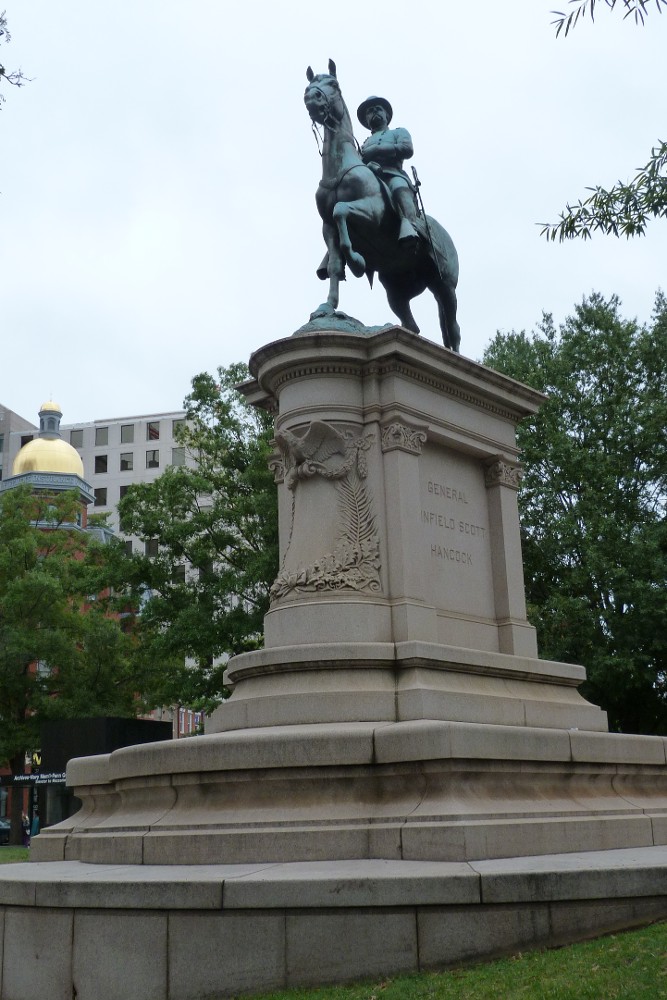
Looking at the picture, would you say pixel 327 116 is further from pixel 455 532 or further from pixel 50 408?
pixel 50 408

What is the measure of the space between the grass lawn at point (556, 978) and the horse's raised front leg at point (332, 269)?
9561 millimetres

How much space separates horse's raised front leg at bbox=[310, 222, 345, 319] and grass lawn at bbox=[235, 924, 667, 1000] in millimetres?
9561

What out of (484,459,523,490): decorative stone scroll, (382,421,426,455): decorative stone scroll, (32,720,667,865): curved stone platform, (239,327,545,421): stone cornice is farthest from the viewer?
(484,459,523,490): decorative stone scroll

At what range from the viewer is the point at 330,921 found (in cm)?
752

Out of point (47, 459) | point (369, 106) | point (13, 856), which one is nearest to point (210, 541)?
point (13, 856)

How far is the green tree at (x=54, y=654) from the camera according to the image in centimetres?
4212

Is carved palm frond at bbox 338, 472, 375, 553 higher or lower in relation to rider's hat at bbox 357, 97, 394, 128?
lower

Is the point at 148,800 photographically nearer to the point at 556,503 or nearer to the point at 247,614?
the point at 247,614

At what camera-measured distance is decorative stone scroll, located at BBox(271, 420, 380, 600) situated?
12961 millimetres

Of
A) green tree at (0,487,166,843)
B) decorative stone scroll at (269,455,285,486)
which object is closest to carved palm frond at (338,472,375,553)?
decorative stone scroll at (269,455,285,486)

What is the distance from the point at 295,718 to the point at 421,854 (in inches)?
111

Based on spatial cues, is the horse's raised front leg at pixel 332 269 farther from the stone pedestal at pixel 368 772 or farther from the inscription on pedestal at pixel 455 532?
the inscription on pedestal at pixel 455 532

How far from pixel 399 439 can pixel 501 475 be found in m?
2.38

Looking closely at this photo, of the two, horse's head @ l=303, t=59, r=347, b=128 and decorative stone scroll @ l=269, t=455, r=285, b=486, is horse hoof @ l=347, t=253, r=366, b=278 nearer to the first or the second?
horse's head @ l=303, t=59, r=347, b=128
